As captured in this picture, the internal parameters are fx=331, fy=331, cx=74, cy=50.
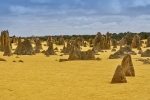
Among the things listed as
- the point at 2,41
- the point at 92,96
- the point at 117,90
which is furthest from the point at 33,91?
the point at 2,41

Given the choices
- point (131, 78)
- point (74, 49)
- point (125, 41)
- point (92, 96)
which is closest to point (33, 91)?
point (92, 96)

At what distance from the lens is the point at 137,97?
1113 cm

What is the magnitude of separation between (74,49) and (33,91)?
15567 millimetres

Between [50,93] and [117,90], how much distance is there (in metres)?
2.56

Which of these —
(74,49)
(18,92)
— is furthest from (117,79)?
(74,49)

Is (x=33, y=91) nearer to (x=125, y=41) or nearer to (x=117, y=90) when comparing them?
(x=117, y=90)

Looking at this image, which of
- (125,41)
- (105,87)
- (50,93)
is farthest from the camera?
(125,41)

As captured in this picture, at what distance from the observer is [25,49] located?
36.1m

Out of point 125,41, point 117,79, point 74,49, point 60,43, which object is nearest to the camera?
point 117,79

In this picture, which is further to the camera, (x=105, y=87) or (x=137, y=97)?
(x=105, y=87)

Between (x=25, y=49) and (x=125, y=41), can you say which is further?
(x=125, y=41)

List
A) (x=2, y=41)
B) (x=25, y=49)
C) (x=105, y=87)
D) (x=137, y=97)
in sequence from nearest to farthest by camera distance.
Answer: (x=137, y=97), (x=105, y=87), (x=25, y=49), (x=2, y=41)

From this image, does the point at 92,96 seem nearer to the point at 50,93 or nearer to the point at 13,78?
the point at 50,93

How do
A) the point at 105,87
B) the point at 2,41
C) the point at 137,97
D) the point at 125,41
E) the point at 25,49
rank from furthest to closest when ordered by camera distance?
the point at 125,41 < the point at 2,41 < the point at 25,49 < the point at 105,87 < the point at 137,97
